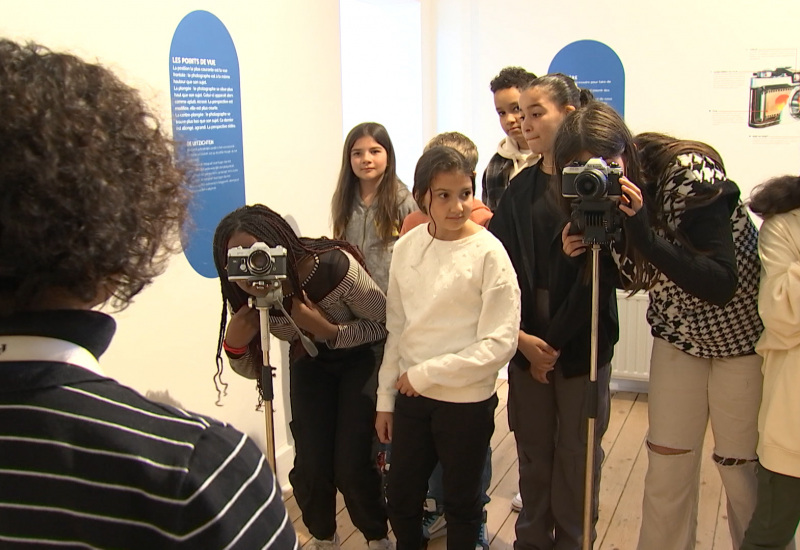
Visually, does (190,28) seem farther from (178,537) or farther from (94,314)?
(178,537)

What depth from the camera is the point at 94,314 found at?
736 mm

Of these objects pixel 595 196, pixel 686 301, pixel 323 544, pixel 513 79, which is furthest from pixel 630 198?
pixel 323 544

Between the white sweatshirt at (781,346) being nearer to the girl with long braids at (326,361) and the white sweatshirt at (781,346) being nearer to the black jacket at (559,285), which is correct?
the black jacket at (559,285)

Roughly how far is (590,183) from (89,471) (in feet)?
4.56

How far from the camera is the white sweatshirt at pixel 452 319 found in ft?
7.03

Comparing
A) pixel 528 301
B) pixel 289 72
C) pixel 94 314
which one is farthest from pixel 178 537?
pixel 289 72

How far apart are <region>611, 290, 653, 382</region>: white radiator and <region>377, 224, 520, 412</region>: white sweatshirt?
7.15 feet

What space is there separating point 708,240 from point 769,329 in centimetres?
28

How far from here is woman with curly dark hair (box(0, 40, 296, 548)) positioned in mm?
663

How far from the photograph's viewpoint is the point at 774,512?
6.56 ft

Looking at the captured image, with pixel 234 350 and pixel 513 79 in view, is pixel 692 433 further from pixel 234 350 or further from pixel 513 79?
pixel 513 79

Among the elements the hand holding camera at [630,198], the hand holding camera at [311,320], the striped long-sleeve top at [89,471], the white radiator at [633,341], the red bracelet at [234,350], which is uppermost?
the hand holding camera at [630,198]

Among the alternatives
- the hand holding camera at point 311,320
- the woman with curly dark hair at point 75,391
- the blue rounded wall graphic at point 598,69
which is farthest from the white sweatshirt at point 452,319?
the blue rounded wall graphic at point 598,69

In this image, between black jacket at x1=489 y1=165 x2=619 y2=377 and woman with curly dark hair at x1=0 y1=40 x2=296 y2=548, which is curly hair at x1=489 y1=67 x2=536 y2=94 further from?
woman with curly dark hair at x1=0 y1=40 x2=296 y2=548
